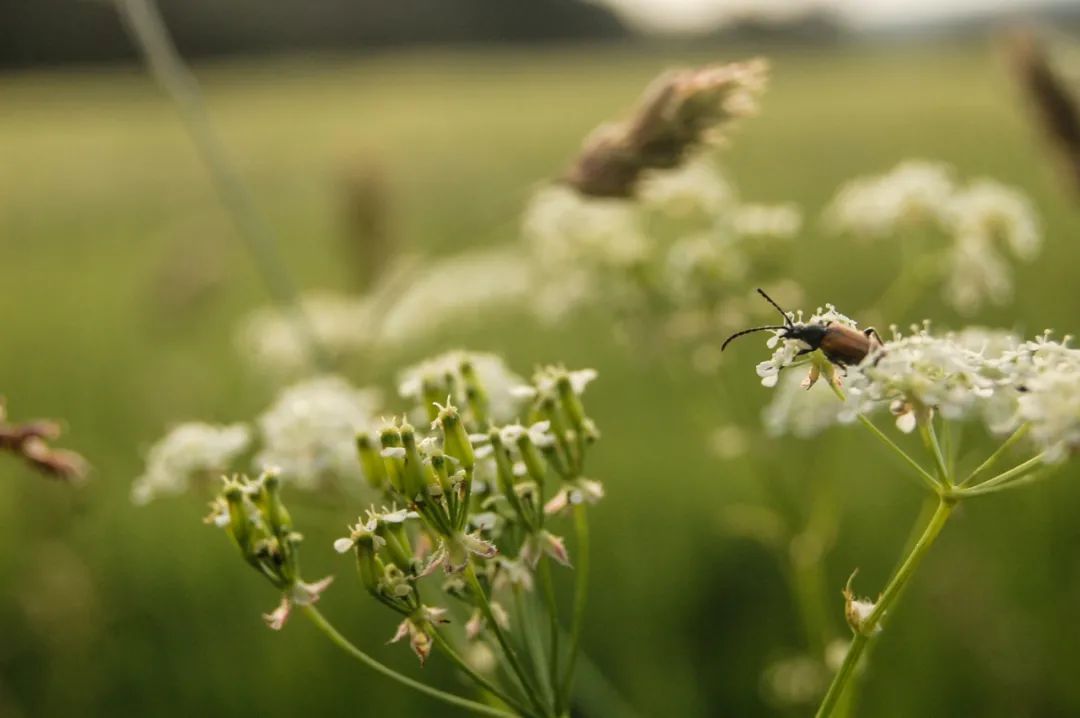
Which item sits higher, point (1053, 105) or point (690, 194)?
point (1053, 105)

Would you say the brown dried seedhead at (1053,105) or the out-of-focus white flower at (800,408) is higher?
the brown dried seedhead at (1053,105)

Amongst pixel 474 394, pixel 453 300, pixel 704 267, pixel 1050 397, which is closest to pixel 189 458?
pixel 474 394

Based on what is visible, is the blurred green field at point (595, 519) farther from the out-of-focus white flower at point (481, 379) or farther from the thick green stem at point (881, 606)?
the thick green stem at point (881, 606)

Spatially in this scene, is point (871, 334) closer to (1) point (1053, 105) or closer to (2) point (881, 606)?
(2) point (881, 606)

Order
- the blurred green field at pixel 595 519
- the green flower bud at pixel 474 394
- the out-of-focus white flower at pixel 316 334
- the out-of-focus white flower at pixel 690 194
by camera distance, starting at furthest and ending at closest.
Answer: the out-of-focus white flower at pixel 316 334, the blurred green field at pixel 595 519, the out-of-focus white flower at pixel 690 194, the green flower bud at pixel 474 394

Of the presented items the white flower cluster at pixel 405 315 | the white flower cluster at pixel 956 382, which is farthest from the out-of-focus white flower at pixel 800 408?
the white flower cluster at pixel 405 315

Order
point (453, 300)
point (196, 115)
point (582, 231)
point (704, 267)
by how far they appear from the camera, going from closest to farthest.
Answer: point (704, 267) → point (196, 115) → point (582, 231) → point (453, 300)

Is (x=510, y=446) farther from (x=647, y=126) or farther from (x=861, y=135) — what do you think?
(x=861, y=135)

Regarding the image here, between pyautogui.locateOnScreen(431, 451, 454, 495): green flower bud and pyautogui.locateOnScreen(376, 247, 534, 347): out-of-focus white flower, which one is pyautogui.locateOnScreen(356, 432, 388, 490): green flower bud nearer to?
pyautogui.locateOnScreen(431, 451, 454, 495): green flower bud
